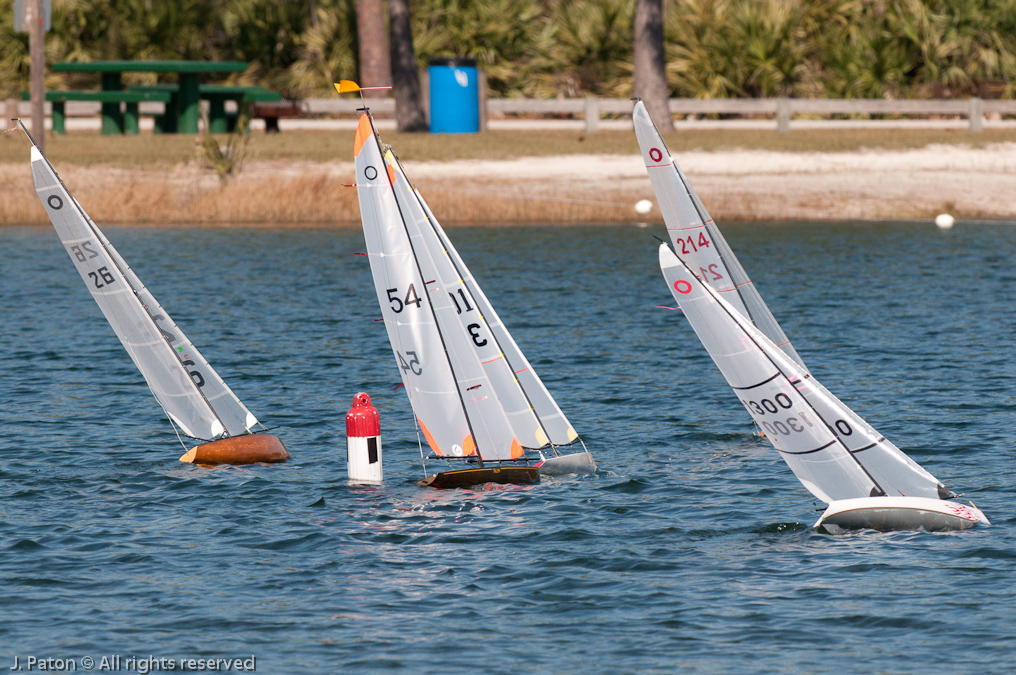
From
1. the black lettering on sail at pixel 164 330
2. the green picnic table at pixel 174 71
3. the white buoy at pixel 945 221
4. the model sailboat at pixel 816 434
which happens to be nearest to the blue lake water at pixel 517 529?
the model sailboat at pixel 816 434

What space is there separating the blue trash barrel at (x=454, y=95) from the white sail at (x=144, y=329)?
34.1 metres

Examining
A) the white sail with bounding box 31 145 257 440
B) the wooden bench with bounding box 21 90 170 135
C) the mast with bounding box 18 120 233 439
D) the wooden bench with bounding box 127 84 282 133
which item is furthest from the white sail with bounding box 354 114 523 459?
the wooden bench with bounding box 21 90 170 135

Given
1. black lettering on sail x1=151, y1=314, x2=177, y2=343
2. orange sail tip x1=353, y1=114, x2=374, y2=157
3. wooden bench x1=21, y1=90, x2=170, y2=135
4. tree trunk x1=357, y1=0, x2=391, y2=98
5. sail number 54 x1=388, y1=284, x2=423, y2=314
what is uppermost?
tree trunk x1=357, y1=0, x2=391, y2=98

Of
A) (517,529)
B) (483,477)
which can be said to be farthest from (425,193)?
(517,529)

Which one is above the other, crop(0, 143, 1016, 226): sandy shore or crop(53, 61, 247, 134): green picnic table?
crop(53, 61, 247, 134): green picnic table

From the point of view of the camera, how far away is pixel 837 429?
1305cm

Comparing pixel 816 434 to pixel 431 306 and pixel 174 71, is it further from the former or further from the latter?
pixel 174 71

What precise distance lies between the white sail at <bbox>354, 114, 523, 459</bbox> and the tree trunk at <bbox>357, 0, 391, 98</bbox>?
37.1m

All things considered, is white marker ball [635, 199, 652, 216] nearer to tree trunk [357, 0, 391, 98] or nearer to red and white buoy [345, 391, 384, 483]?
tree trunk [357, 0, 391, 98]

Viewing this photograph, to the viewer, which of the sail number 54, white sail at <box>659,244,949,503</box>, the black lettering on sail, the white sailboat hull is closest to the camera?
white sail at <box>659,244,949,503</box>

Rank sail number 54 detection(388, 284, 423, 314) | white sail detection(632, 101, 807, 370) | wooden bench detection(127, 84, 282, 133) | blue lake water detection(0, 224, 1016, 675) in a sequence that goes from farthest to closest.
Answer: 1. wooden bench detection(127, 84, 282, 133)
2. white sail detection(632, 101, 807, 370)
3. sail number 54 detection(388, 284, 423, 314)
4. blue lake water detection(0, 224, 1016, 675)

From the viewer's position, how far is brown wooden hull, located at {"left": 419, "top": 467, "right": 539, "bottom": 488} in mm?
15375

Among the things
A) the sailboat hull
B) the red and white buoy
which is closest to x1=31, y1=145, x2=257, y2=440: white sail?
the red and white buoy

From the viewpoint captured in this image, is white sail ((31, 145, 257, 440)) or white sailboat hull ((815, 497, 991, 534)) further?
white sail ((31, 145, 257, 440))
